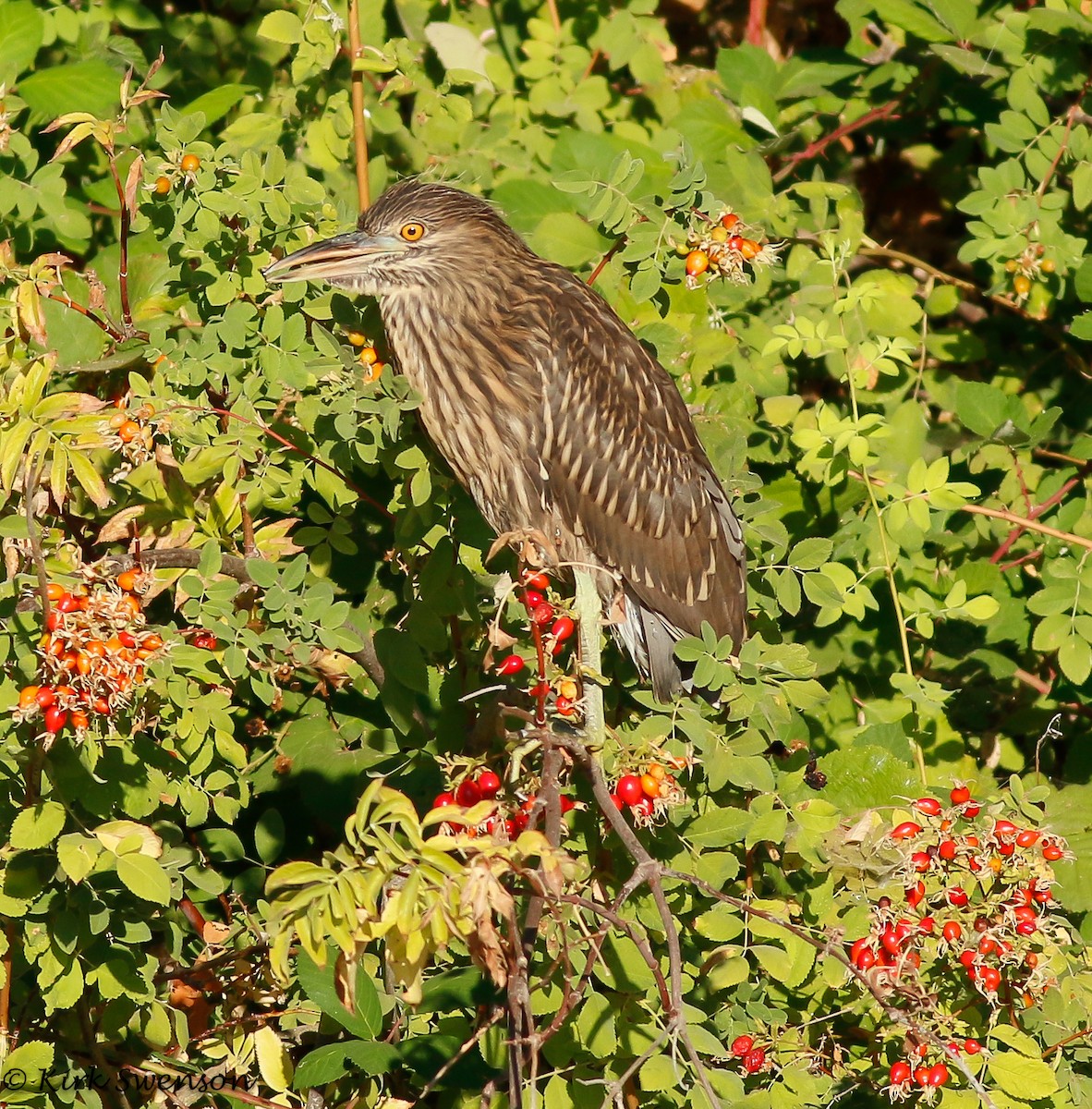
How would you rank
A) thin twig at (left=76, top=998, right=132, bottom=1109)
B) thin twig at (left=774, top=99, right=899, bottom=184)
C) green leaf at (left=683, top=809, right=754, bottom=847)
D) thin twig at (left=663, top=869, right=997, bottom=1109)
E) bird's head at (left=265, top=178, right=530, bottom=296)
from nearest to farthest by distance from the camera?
thin twig at (left=663, top=869, right=997, bottom=1109) < green leaf at (left=683, top=809, right=754, bottom=847) < thin twig at (left=76, top=998, right=132, bottom=1109) < bird's head at (left=265, top=178, right=530, bottom=296) < thin twig at (left=774, top=99, right=899, bottom=184)

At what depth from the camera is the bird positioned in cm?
332

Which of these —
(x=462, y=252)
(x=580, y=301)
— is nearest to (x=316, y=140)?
(x=462, y=252)

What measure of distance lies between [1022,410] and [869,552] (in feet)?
2.17

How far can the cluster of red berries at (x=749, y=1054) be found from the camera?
8.19ft

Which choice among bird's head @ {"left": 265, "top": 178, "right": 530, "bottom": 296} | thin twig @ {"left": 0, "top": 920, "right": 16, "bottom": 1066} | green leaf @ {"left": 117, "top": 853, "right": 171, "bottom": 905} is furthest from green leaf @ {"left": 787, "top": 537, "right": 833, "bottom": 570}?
thin twig @ {"left": 0, "top": 920, "right": 16, "bottom": 1066}

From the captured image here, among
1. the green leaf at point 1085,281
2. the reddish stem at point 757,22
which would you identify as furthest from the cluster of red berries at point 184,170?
A: the reddish stem at point 757,22

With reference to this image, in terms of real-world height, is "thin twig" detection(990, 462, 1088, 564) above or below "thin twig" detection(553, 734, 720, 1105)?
below

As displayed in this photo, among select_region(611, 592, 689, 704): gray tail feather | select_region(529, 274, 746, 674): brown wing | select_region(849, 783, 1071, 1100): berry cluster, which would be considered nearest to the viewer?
select_region(849, 783, 1071, 1100): berry cluster

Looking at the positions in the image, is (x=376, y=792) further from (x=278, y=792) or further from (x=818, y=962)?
(x=278, y=792)

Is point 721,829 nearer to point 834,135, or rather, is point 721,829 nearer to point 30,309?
point 30,309

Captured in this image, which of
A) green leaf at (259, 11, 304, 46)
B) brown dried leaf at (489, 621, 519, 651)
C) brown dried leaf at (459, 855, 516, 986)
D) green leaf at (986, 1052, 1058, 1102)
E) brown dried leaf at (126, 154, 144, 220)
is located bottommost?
green leaf at (986, 1052, 1058, 1102)

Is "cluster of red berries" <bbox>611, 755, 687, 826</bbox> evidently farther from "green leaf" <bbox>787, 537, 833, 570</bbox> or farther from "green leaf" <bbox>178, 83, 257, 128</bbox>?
"green leaf" <bbox>178, 83, 257, 128</bbox>

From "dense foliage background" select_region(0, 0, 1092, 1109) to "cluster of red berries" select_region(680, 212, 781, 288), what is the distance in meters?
0.05

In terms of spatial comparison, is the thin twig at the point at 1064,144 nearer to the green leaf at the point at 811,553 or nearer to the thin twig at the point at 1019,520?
the thin twig at the point at 1019,520
